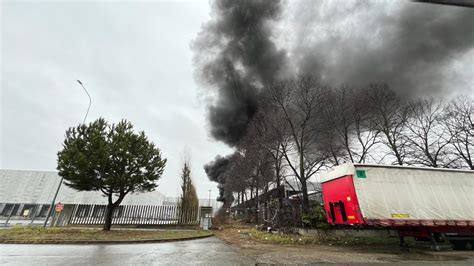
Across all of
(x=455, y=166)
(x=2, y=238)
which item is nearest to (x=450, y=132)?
(x=455, y=166)

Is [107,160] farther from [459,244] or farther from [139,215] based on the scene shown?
[459,244]

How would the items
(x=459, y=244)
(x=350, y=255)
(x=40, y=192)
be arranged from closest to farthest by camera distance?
1. (x=350, y=255)
2. (x=459, y=244)
3. (x=40, y=192)

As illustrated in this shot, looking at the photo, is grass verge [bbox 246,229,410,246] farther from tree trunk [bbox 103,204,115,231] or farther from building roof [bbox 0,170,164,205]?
building roof [bbox 0,170,164,205]

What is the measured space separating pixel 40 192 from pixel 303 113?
4316 centimetres

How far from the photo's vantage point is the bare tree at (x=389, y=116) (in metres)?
18.2

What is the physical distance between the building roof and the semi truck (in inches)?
1291

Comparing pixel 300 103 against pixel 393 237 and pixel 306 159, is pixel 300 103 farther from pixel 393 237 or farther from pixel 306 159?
pixel 393 237

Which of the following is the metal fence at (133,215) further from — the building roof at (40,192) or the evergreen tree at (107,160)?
the building roof at (40,192)

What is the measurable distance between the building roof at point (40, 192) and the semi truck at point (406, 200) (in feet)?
108

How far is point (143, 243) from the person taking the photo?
31.2 feet

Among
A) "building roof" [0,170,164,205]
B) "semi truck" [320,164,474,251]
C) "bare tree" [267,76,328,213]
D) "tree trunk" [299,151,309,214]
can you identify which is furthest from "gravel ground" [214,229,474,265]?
"building roof" [0,170,164,205]

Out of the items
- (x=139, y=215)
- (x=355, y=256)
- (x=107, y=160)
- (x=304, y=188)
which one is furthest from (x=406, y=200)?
(x=139, y=215)

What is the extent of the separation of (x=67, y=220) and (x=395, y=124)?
92.0 feet

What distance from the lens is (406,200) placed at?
8.05 m
